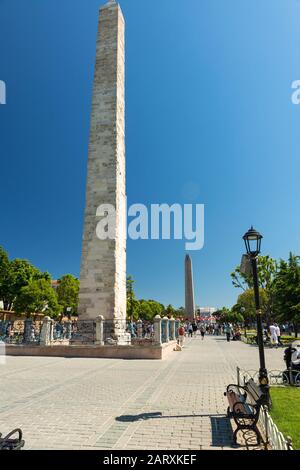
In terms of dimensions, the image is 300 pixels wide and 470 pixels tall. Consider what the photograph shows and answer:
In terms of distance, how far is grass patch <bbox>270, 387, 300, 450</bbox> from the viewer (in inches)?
232

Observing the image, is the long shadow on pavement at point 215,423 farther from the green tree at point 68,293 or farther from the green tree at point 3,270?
the green tree at point 68,293

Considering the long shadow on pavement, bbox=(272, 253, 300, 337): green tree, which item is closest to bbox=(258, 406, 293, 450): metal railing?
the long shadow on pavement

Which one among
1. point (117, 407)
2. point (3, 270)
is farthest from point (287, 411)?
point (3, 270)

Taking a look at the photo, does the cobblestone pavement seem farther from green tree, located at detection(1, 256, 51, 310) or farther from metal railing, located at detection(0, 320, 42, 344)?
green tree, located at detection(1, 256, 51, 310)

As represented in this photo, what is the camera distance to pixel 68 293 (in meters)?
63.5

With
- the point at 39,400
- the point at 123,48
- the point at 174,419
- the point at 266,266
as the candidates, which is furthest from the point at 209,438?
the point at 266,266

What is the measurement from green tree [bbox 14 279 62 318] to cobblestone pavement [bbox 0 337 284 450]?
35.7 m

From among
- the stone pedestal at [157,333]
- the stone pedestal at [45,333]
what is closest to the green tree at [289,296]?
the stone pedestal at [157,333]

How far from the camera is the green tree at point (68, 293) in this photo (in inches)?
2463

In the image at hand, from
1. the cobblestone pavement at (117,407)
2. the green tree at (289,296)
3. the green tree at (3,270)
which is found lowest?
the cobblestone pavement at (117,407)

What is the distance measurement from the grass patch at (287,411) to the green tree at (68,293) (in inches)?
2209

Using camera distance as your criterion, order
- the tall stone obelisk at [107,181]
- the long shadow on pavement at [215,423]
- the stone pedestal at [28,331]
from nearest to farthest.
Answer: the long shadow on pavement at [215,423], the stone pedestal at [28,331], the tall stone obelisk at [107,181]

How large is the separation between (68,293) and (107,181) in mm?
45547
